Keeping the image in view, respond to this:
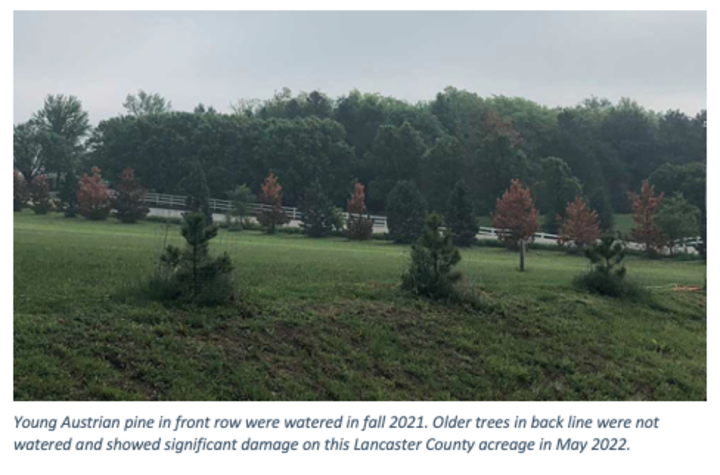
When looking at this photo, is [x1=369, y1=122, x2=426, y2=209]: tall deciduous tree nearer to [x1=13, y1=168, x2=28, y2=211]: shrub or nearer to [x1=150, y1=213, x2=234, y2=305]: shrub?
[x1=13, y1=168, x2=28, y2=211]: shrub

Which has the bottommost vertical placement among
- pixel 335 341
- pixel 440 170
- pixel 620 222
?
pixel 335 341

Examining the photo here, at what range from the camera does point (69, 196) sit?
79.0 feet

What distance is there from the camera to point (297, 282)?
356 inches

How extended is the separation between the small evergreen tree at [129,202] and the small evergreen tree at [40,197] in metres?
2.65

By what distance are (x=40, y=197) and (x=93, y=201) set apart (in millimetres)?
2646

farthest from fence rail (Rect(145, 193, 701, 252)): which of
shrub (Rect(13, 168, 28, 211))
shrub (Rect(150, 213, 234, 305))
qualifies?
shrub (Rect(150, 213, 234, 305))

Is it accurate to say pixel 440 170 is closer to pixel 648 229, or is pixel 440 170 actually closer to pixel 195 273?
pixel 648 229

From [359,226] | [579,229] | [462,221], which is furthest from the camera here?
[359,226]

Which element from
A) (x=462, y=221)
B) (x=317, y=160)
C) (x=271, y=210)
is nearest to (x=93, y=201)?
(x=271, y=210)

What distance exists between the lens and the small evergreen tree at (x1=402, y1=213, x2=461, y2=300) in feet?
27.6

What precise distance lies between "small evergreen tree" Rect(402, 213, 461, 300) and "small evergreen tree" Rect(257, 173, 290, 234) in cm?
1518

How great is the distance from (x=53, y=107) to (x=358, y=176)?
547 inches
